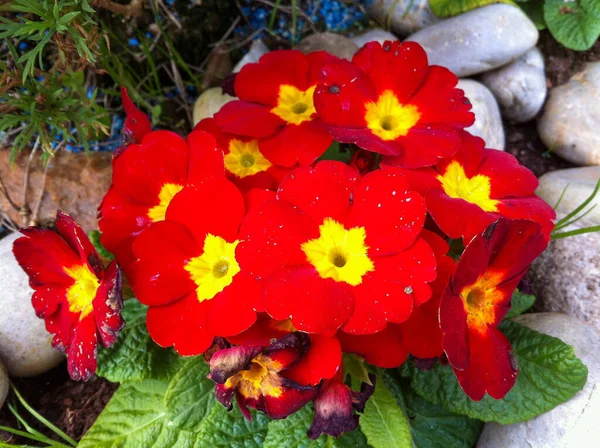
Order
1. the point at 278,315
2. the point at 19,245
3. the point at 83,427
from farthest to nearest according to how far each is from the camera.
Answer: the point at 83,427 → the point at 19,245 → the point at 278,315

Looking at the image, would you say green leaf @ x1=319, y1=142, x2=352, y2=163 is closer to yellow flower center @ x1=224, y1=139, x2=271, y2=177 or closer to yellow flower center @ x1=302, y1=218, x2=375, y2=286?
yellow flower center @ x1=224, y1=139, x2=271, y2=177

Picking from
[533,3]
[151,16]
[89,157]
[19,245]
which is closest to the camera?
[19,245]

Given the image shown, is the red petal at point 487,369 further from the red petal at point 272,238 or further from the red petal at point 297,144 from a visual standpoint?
the red petal at point 297,144

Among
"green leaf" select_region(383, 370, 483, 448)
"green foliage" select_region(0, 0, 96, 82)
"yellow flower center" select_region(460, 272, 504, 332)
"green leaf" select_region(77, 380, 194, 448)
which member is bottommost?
"green leaf" select_region(77, 380, 194, 448)

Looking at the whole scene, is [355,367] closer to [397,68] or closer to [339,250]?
[339,250]

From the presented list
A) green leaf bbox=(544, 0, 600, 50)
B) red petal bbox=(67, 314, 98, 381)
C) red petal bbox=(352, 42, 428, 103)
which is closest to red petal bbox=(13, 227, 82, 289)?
red petal bbox=(67, 314, 98, 381)

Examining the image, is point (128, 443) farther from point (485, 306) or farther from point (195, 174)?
point (485, 306)

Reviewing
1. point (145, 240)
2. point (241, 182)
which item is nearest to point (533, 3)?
point (241, 182)

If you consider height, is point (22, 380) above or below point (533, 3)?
below
